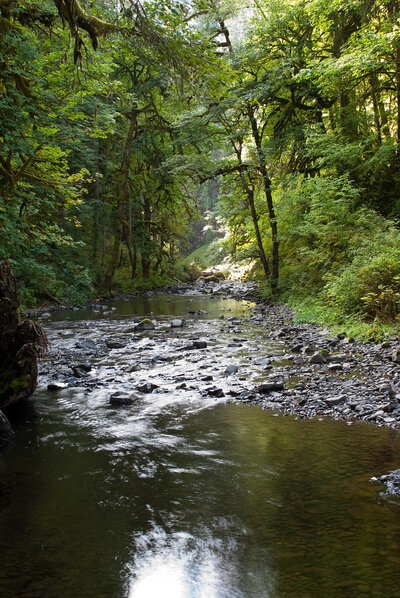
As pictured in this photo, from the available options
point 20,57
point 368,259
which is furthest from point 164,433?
point 20,57

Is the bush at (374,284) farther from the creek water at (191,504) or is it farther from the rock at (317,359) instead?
the creek water at (191,504)

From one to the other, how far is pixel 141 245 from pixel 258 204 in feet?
31.6

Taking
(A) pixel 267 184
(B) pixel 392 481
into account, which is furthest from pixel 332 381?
(A) pixel 267 184

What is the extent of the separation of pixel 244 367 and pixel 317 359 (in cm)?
132

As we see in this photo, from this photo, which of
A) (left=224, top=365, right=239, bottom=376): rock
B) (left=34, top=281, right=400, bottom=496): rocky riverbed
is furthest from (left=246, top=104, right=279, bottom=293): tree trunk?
(left=224, top=365, right=239, bottom=376): rock

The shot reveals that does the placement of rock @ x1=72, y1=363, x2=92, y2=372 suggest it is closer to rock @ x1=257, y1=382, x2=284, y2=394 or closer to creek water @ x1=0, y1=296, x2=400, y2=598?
creek water @ x1=0, y1=296, x2=400, y2=598

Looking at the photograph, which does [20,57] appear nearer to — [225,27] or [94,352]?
[94,352]

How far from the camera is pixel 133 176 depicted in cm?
2359

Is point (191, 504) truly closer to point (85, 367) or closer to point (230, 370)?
point (230, 370)

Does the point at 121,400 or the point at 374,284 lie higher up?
the point at 374,284

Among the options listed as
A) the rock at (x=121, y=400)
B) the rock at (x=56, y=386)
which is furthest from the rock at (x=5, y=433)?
the rock at (x=56, y=386)

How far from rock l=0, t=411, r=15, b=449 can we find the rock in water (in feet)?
2.84

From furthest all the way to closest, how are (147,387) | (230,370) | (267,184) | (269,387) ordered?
(267,184), (230,370), (147,387), (269,387)

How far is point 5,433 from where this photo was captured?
4551 mm
